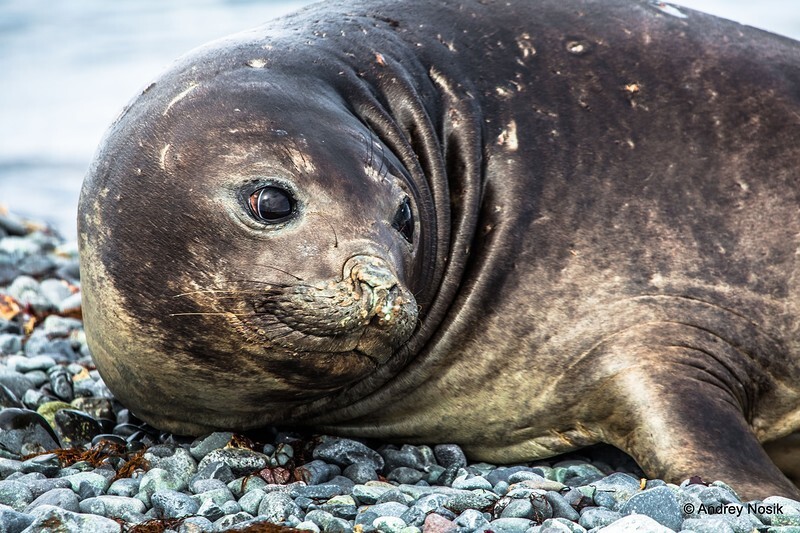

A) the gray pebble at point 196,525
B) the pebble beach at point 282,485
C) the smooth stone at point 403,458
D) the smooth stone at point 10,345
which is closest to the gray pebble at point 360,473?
the pebble beach at point 282,485

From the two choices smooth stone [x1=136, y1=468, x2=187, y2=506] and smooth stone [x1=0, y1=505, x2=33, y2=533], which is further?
smooth stone [x1=136, y1=468, x2=187, y2=506]

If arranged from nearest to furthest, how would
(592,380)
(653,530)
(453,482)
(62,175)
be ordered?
(653,530) < (453,482) < (592,380) < (62,175)

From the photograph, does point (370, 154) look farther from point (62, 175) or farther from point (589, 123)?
point (62, 175)

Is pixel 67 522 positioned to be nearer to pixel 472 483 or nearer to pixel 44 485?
pixel 44 485

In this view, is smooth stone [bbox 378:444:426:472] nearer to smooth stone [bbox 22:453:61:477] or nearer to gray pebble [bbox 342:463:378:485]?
gray pebble [bbox 342:463:378:485]

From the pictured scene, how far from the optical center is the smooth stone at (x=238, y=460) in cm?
419

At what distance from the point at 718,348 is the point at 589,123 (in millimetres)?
1045

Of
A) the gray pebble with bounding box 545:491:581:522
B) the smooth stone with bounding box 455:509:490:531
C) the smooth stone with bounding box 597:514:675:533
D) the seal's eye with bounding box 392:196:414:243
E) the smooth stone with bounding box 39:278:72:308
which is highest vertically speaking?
the smooth stone with bounding box 39:278:72:308

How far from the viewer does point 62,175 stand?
40.2 feet

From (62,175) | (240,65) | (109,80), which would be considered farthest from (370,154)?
(109,80)

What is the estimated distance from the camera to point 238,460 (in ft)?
13.8

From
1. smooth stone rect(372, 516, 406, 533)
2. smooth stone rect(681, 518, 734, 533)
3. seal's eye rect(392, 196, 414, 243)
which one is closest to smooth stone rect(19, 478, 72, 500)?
smooth stone rect(372, 516, 406, 533)

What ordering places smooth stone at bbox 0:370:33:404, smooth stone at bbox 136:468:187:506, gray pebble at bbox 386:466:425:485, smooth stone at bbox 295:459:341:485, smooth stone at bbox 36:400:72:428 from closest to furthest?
smooth stone at bbox 136:468:187:506 → smooth stone at bbox 295:459:341:485 → gray pebble at bbox 386:466:425:485 → smooth stone at bbox 36:400:72:428 → smooth stone at bbox 0:370:33:404

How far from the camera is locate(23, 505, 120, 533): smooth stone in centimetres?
336
